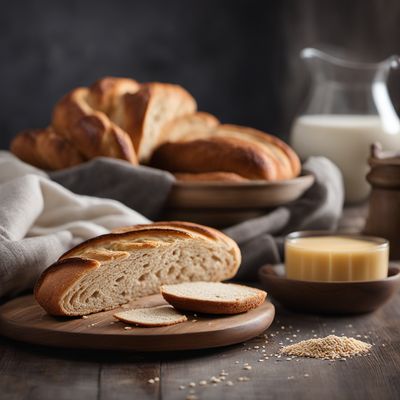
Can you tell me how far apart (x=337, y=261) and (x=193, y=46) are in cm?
165

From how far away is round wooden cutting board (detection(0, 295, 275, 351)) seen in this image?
123 cm

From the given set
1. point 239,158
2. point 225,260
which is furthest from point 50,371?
point 239,158

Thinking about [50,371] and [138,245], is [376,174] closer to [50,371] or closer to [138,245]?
[138,245]

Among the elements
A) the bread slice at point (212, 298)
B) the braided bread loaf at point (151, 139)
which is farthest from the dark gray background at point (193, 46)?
the bread slice at point (212, 298)

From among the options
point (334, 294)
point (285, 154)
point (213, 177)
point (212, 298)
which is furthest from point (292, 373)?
point (285, 154)

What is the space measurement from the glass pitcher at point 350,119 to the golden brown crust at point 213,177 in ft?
1.71

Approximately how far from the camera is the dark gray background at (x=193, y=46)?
2.89 m

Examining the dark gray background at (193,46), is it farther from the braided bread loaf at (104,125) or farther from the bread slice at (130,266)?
the bread slice at (130,266)

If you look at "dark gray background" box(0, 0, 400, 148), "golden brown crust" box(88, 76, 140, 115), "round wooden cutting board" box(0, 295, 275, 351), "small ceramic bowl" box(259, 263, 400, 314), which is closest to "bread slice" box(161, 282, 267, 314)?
"round wooden cutting board" box(0, 295, 275, 351)

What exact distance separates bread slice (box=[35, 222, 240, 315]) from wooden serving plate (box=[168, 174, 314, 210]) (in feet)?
1.22

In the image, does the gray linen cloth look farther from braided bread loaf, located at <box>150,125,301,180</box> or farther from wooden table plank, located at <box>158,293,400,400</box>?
wooden table plank, located at <box>158,293,400,400</box>

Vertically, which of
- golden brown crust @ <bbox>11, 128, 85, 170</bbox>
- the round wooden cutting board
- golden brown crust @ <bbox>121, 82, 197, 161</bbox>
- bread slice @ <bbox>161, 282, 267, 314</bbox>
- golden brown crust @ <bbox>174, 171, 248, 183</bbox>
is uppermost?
golden brown crust @ <bbox>121, 82, 197, 161</bbox>

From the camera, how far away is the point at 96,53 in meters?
2.94

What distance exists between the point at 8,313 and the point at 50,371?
197mm
